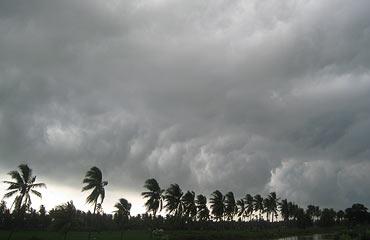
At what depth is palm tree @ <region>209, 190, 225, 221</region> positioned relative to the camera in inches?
5335

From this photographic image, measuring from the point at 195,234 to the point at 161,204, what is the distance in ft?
40.6

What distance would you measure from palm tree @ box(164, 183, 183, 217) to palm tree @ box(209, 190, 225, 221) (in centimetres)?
2211

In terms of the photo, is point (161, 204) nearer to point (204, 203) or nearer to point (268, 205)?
point (204, 203)

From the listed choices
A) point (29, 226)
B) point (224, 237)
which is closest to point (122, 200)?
point (224, 237)

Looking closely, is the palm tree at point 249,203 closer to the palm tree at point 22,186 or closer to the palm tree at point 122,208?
the palm tree at point 122,208

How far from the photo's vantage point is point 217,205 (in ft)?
446

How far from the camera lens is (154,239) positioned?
84125mm

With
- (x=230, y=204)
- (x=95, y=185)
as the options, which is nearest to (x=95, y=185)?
(x=95, y=185)

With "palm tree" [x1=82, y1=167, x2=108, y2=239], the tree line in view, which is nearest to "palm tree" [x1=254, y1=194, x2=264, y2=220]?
the tree line

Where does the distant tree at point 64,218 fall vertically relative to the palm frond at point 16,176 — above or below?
below

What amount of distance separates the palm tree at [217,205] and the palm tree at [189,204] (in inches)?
477

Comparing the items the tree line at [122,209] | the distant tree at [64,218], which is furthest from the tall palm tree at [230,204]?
the distant tree at [64,218]

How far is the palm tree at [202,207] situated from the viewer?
131 meters

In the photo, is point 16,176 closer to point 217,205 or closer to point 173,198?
point 173,198
